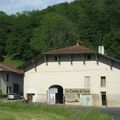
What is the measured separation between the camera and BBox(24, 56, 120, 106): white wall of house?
8944cm

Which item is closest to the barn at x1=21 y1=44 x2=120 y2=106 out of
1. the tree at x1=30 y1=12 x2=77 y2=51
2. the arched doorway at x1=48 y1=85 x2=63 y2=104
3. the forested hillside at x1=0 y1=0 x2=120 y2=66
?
the arched doorway at x1=48 y1=85 x2=63 y2=104

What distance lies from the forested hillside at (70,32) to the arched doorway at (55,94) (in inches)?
2448

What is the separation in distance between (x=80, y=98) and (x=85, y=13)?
3470 inches

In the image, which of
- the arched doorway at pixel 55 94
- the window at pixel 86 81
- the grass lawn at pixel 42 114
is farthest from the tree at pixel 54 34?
the grass lawn at pixel 42 114

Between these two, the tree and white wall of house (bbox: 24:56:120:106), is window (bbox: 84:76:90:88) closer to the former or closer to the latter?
white wall of house (bbox: 24:56:120:106)

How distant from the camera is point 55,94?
9144cm

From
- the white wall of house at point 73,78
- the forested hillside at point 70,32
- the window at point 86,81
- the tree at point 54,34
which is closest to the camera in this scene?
the white wall of house at point 73,78

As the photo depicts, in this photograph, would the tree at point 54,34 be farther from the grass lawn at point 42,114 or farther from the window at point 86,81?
the grass lawn at point 42,114

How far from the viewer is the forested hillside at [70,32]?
537 ft

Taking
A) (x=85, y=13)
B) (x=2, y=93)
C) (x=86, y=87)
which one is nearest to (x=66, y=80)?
(x=86, y=87)

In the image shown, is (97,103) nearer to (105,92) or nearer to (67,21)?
(105,92)

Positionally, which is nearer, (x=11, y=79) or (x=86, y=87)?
(x=86, y=87)

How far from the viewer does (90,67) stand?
299ft

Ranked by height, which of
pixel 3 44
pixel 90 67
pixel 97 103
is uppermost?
Result: pixel 3 44
